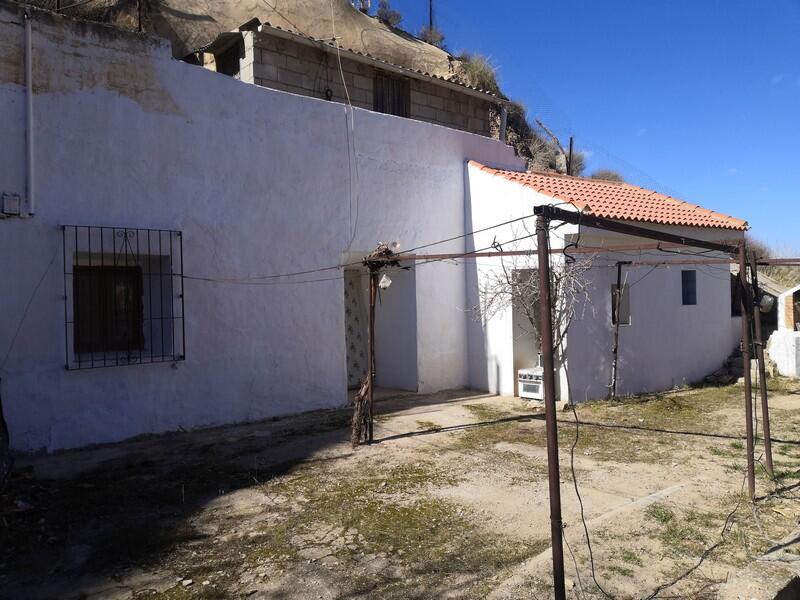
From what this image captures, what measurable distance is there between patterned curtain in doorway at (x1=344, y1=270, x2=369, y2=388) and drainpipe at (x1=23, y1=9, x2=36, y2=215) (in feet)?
19.5

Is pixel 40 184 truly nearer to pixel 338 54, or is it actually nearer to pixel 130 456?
pixel 130 456

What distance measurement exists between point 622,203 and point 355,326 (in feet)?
18.3

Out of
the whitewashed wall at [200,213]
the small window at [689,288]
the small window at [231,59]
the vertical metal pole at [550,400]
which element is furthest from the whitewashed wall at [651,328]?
the small window at [231,59]

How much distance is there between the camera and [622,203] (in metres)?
11.5

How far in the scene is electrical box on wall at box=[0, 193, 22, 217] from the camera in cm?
666

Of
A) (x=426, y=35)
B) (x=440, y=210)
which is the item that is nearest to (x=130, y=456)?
(x=440, y=210)

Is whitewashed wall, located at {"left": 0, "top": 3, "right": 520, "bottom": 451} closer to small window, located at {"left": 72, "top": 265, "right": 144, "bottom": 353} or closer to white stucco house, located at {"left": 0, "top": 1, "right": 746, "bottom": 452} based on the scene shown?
white stucco house, located at {"left": 0, "top": 1, "right": 746, "bottom": 452}

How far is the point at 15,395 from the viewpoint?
6.70 m

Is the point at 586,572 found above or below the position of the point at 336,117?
below

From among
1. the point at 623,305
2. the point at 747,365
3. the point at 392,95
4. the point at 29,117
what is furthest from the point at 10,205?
the point at 623,305

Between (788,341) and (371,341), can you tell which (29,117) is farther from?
(788,341)

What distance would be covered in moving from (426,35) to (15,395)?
21.5 meters

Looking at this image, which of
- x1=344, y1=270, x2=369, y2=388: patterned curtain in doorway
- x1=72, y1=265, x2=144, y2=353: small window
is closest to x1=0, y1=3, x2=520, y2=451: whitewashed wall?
x1=72, y1=265, x2=144, y2=353: small window

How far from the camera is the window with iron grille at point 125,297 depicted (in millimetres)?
7430
